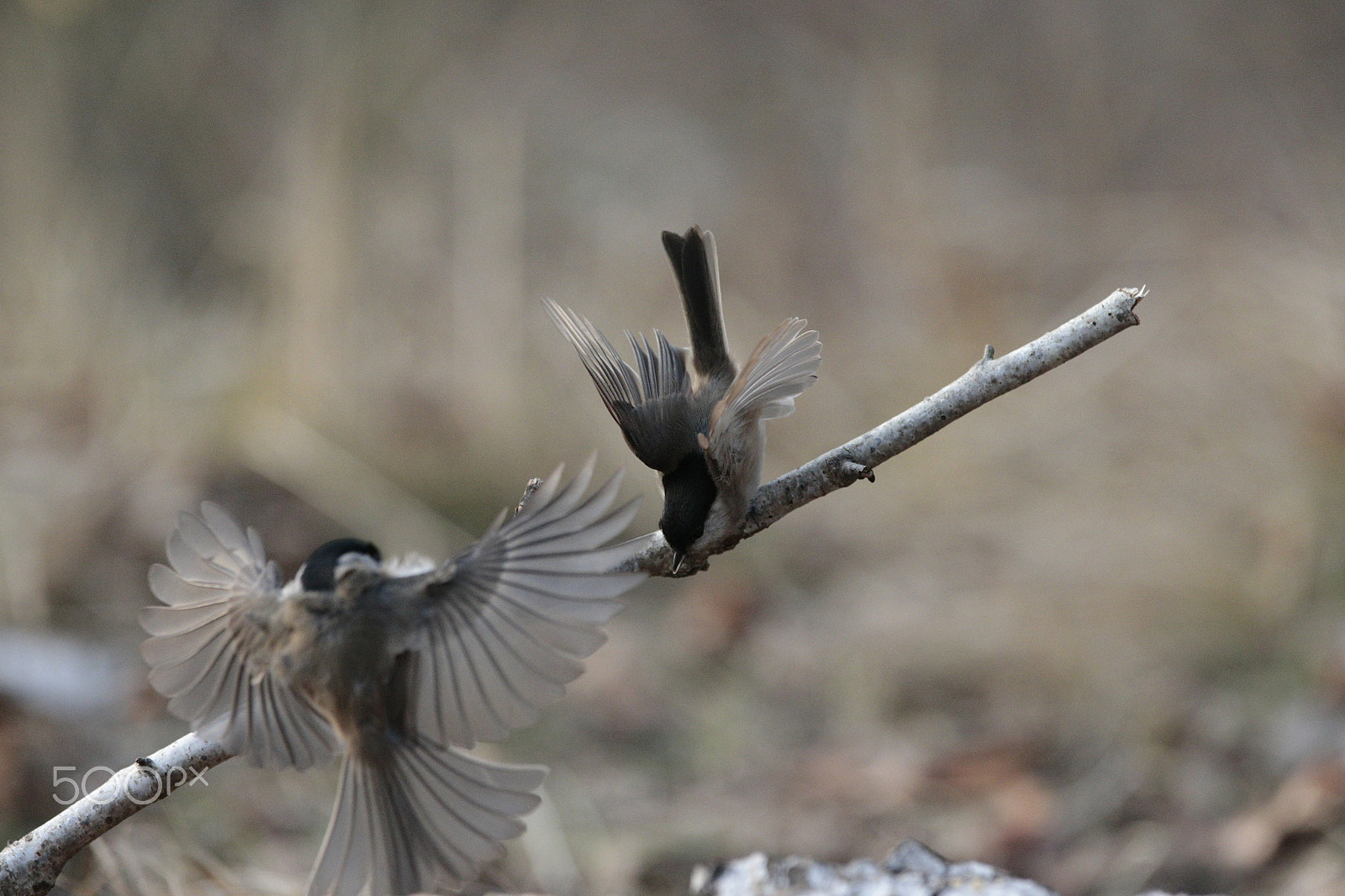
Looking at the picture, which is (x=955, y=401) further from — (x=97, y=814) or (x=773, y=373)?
(x=97, y=814)

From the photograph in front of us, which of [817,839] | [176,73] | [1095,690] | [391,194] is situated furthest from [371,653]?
[176,73]

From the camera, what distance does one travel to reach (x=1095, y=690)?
354cm

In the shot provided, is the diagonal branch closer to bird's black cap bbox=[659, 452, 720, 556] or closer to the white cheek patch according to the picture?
bird's black cap bbox=[659, 452, 720, 556]

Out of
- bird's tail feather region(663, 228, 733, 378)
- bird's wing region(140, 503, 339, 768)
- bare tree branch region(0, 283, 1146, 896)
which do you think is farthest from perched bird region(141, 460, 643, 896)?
bird's tail feather region(663, 228, 733, 378)

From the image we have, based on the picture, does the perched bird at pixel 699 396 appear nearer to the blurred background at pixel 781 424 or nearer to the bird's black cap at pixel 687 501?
the bird's black cap at pixel 687 501

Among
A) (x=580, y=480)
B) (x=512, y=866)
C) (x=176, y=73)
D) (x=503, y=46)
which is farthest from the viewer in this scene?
(x=503, y=46)

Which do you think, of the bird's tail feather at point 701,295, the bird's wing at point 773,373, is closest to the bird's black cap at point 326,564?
the bird's wing at point 773,373

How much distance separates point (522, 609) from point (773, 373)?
69 cm

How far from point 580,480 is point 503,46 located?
269 inches

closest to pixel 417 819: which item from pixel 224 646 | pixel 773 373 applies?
pixel 224 646

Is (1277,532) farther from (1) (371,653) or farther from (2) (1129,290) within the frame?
(1) (371,653)

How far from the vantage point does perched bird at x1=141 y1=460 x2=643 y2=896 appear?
4.71ft

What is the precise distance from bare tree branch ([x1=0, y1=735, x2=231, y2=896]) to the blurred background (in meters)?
0.58

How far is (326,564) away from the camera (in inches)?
62.6
